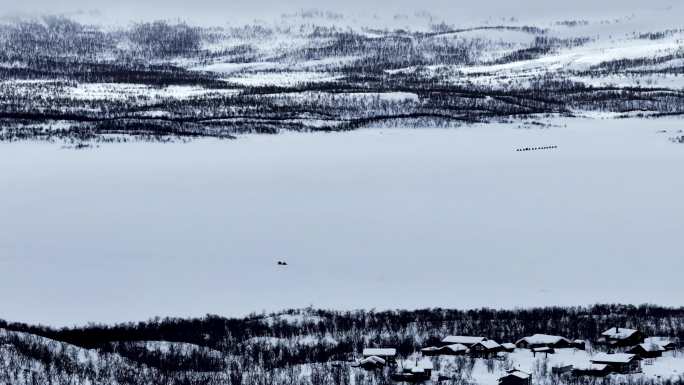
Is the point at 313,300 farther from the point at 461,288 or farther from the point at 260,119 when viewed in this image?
the point at 260,119

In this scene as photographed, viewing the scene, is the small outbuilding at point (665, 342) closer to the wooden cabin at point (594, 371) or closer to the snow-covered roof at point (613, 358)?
the snow-covered roof at point (613, 358)

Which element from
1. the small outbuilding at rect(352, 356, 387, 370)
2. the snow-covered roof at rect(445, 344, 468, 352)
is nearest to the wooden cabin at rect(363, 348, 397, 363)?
the small outbuilding at rect(352, 356, 387, 370)

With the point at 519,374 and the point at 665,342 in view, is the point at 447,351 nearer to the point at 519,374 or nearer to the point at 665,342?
the point at 519,374

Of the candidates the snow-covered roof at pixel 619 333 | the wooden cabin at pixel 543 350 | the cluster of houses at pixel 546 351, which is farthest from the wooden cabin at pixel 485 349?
the snow-covered roof at pixel 619 333

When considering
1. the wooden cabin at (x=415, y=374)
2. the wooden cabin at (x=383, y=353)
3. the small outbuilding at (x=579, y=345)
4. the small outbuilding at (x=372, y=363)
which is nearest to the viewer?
the wooden cabin at (x=415, y=374)

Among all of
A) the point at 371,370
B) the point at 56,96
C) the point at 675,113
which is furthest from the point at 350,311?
the point at 56,96

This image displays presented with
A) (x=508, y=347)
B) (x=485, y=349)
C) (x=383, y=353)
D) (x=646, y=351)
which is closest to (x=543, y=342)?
(x=508, y=347)
